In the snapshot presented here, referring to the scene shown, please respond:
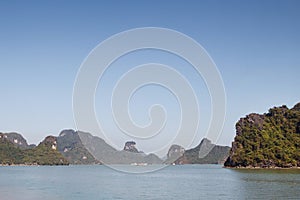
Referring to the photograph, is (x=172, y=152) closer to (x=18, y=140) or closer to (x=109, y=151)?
(x=109, y=151)

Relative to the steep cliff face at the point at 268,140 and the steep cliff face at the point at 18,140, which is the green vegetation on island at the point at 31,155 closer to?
the steep cliff face at the point at 18,140

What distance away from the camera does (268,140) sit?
7900cm

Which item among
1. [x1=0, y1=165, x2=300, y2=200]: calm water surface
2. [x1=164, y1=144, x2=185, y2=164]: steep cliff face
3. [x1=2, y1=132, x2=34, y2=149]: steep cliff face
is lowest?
[x1=0, y1=165, x2=300, y2=200]: calm water surface

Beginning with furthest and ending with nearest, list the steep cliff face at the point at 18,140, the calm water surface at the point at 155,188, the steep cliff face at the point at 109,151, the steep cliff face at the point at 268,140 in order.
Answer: the steep cliff face at the point at 18,140
the steep cliff face at the point at 268,140
the calm water surface at the point at 155,188
the steep cliff face at the point at 109,151

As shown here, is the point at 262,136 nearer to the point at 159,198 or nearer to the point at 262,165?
the point at 262,165

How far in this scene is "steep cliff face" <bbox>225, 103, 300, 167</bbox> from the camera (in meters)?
74.2

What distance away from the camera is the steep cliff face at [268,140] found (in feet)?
244

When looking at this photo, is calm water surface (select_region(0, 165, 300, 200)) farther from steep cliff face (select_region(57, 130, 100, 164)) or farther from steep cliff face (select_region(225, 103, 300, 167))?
steep cliff face (select_region(57, 130, 100, 164))

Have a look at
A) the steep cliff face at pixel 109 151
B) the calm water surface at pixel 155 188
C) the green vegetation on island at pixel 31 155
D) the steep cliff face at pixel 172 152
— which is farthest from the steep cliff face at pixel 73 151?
the steep cliff face at pixel 172 152

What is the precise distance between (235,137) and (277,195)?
6166 cm

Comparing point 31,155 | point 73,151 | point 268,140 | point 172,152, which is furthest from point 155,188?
point 73,151

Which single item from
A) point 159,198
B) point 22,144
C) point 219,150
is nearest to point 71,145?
point 22,144

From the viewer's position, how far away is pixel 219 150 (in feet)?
548

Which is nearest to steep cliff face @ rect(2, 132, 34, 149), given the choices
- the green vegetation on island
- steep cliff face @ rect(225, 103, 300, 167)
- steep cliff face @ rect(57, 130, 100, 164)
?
steep cliff face @ rect(57, 130, 100, 164)
